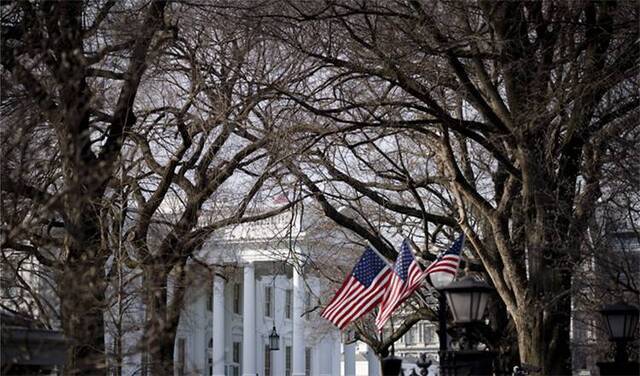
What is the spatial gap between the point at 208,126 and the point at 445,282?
24.6 feet

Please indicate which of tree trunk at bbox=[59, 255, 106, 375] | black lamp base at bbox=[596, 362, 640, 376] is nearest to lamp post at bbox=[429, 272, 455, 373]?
black lamp base at bbox=[596, 362, 640, 376]

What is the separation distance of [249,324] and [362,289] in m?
49.7

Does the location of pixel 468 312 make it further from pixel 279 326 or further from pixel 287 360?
pixel 287 360

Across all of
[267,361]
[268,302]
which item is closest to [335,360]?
[267,361]

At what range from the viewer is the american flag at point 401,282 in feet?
64.6

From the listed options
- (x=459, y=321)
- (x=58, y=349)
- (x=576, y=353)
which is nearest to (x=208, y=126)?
(x=459, y=321)

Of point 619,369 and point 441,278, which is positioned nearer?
point 619,369

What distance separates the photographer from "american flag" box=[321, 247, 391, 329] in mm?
19984

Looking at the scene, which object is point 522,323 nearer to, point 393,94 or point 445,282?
point 445,282

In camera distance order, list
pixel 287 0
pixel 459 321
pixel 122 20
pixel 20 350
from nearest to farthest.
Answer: pixel 20 350 → pixel 459 321 → pixel 287 0 → pixel 122 20

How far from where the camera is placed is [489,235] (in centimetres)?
2748

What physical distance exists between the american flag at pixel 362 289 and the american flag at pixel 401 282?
0.46ft

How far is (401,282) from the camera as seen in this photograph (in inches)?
782

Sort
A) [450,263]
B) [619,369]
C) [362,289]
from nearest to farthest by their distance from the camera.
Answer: [619,369], [450,263], [362,289]
